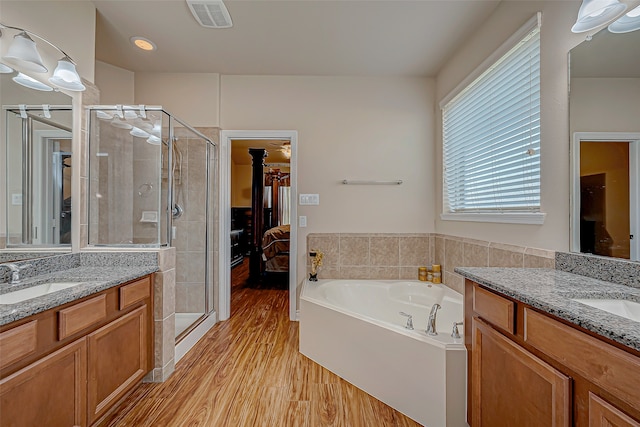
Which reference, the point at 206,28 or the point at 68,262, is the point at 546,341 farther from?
the point at 206,28

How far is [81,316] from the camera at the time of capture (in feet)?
4.43

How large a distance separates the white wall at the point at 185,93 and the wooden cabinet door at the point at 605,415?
333 cm

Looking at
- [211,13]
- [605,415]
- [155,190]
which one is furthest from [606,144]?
[155,190]

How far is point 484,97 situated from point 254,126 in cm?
218

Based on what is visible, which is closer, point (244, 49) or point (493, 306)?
point (493, 306)

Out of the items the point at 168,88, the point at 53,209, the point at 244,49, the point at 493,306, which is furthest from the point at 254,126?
the point at 493,306

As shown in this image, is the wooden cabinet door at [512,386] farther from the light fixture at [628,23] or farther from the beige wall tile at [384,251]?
the beige wall tile at [384,251]

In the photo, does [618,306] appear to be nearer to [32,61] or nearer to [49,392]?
[49,392]

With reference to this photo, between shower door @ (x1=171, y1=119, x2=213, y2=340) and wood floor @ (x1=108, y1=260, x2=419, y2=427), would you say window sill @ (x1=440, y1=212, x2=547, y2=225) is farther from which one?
shower door @ (x1=171, y1=119, x2=213, y2=340)

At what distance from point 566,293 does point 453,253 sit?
5.43ft

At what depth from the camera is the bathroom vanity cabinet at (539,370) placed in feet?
2.46

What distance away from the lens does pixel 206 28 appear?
2.31 m

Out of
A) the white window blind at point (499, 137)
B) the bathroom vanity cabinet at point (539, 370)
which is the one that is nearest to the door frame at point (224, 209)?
the white window blind at point (499, 137)

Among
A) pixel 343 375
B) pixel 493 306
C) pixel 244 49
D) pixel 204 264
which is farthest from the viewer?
pixel 204 264
